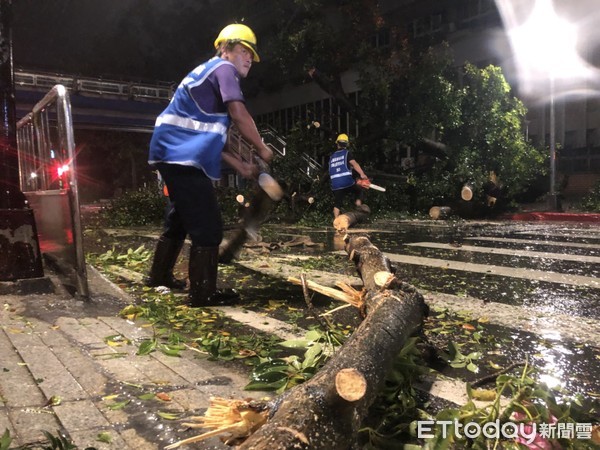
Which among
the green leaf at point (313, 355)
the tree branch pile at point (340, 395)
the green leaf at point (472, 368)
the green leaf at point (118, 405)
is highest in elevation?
the tree branch pile at point (340, 395)

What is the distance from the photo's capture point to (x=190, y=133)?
391 centimetres

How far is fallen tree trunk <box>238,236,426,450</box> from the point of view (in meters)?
1.46

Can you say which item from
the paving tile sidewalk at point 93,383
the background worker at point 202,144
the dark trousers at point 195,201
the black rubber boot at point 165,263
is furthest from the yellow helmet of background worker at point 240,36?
the paving tile sidewalk at point 93,383

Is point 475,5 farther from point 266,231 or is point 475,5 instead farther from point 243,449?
point 243,449

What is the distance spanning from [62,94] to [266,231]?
274 inches

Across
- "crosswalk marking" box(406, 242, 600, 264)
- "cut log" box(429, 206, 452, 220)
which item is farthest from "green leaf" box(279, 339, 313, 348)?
"cut log" box(429, 206, 452, 220)

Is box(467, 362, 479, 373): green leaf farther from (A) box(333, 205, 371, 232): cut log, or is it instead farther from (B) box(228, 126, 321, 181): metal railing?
(B) box(228, 126, 321, 181): metal railing

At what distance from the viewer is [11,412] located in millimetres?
1957

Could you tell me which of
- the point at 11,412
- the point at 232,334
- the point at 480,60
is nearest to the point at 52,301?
the point at 232,334

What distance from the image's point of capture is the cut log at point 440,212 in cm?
1263

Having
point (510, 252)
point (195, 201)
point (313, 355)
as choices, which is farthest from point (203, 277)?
point (510, 252)

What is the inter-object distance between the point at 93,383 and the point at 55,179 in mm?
3099

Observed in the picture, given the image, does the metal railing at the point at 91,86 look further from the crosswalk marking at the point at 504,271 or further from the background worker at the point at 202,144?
the crosswalk marking at the point at 504,271

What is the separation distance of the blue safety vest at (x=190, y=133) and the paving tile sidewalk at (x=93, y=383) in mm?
1382
